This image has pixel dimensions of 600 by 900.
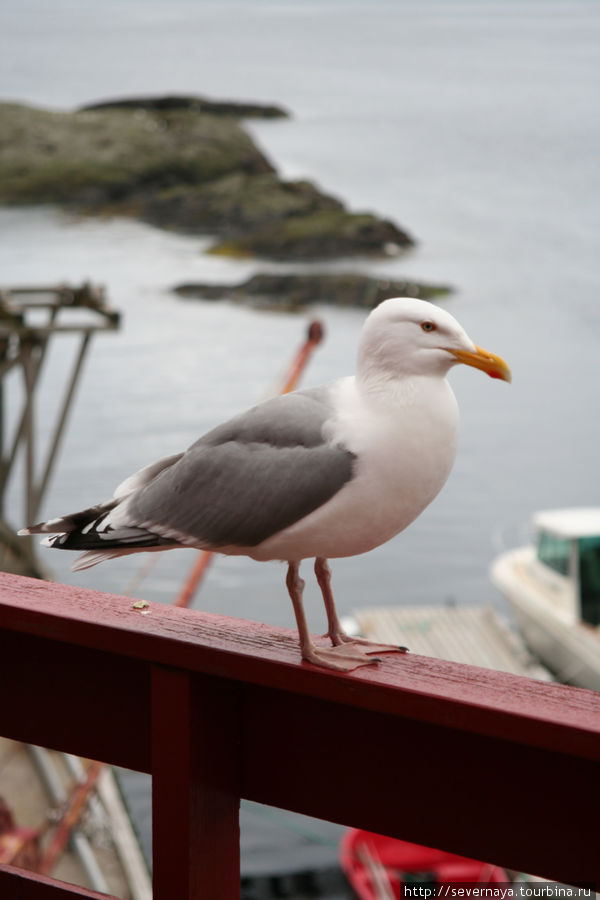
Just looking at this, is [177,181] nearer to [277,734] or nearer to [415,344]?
[415,344]

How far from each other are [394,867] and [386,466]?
6818 mm

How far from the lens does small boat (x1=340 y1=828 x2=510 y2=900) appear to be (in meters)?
6.81

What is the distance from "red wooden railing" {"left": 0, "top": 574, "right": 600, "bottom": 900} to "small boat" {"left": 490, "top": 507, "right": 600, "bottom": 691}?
826 cm

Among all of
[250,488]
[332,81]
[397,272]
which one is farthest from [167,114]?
[250,488]

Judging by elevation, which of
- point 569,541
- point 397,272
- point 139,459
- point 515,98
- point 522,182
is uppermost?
point 515,98

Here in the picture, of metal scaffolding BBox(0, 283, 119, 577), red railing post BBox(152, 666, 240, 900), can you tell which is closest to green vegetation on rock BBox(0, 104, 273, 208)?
metal scaffolding BBox(0, 283, 119, 577)

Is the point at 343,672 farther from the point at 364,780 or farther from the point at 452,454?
the point at 452,454

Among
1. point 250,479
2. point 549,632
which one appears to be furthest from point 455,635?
point 250,479

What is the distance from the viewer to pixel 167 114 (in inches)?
591

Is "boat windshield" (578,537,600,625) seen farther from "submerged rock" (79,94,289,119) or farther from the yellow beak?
"submerged rock" (79,94,289,119)

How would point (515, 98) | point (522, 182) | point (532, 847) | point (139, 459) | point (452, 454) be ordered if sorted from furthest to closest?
point (522, 182)
point (515, 98)
point (139, 459)
point (452, 454)
point (532, 847)

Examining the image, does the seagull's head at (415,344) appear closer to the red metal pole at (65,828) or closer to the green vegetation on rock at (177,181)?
the red metal pole at (65,828)

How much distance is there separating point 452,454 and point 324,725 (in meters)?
0.23

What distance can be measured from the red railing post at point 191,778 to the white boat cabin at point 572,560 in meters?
8.28
